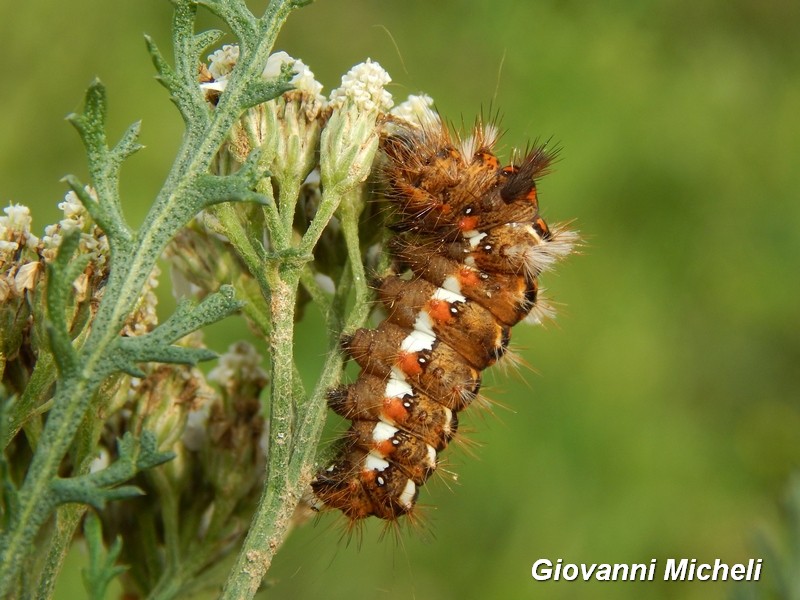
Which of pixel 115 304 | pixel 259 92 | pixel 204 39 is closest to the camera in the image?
pixel 115 304

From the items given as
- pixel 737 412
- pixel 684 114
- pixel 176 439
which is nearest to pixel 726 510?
pixel 737 412

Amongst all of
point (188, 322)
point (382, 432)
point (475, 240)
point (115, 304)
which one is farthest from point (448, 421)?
point (115, 304)

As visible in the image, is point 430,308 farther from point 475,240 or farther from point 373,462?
point 373,462

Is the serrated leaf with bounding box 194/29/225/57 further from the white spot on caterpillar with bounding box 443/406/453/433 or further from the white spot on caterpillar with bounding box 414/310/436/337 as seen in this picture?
the white spot on caterpillar with bounding box 443/406/453/433

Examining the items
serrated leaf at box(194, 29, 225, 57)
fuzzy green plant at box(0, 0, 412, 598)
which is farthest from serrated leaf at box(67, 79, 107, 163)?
serrated leaf at box(194, 29, 225, 57)

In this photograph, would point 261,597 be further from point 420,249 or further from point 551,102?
point 551,102

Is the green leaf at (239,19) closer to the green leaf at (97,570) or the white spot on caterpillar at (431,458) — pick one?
the green leaf at (97,570)
